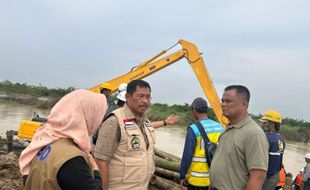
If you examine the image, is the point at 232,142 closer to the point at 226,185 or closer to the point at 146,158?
the point at 226,185

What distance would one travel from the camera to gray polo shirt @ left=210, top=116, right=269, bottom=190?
2675mm

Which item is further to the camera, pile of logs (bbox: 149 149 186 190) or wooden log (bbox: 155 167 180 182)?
wooden log (bbox: 155 167 180 182)

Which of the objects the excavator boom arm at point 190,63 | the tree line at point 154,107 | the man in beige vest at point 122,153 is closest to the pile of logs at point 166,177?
the excavator boom arm at point 190,63

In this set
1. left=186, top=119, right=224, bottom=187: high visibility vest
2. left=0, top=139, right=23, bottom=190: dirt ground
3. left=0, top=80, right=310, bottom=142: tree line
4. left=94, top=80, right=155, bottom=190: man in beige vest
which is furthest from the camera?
left=0, top=80, right=310, bottom=142: tree line

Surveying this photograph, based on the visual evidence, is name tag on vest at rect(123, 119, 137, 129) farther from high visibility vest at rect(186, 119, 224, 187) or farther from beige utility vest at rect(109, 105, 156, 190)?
high visibility vest at rect(186, 119, 224, 187)

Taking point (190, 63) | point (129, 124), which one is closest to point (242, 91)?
point (129, 124)

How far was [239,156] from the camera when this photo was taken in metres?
2.77

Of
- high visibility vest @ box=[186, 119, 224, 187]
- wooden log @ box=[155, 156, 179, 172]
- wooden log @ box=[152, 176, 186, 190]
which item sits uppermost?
high visibility vest @ box=[186, 119, 224, 187]

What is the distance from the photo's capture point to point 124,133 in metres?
2.89

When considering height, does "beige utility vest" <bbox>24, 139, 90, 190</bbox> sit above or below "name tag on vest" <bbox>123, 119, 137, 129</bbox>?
below

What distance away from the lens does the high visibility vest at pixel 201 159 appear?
12.5 feet

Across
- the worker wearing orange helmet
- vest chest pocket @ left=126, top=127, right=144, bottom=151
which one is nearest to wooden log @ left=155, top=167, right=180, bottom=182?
the worker wearing orange helmet

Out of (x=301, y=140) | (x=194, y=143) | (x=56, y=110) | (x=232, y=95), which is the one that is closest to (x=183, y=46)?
(x=194, y=143)

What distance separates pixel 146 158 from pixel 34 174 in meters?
1.31
